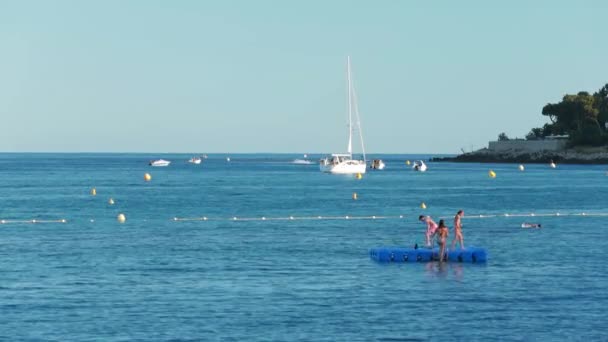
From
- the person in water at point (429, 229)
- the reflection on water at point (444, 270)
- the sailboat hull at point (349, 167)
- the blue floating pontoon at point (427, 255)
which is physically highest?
the sailboat hull at point (349, 167)

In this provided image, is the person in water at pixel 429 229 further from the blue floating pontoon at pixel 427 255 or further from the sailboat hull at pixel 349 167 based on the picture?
the sailboat hull at pixel 349 167

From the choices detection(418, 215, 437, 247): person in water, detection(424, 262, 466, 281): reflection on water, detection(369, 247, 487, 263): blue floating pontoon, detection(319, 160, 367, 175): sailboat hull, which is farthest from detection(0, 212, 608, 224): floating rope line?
detection(319, 160, 367, 175): sailboat hull

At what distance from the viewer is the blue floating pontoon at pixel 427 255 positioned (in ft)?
169

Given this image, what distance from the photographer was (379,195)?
4865 inches

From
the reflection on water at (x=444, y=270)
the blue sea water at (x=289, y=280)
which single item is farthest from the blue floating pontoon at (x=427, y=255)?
the blue sea water at (x=289, y=280)

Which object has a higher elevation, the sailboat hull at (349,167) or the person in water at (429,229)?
the sailboat hull at (349,167)

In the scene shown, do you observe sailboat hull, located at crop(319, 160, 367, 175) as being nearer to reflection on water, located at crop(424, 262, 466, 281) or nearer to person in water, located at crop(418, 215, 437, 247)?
person in water, located at crop(418, 215, 437, 247)

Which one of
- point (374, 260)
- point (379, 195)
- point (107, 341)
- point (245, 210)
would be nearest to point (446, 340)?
point (107, 341)

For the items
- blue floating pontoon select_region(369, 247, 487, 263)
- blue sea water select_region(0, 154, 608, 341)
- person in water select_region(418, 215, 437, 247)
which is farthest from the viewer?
person in water select_region(418, 215, 437, 247)

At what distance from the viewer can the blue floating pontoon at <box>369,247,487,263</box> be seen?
2031 inches

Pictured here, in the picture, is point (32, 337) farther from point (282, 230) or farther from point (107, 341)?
point (282, 230)

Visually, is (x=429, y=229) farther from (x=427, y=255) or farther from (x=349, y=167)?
(x=349, y=167)

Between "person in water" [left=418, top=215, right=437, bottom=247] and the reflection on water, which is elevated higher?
"person in water" [left=418, top=215, right=437, bottom=247]

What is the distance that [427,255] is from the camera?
169 ft
